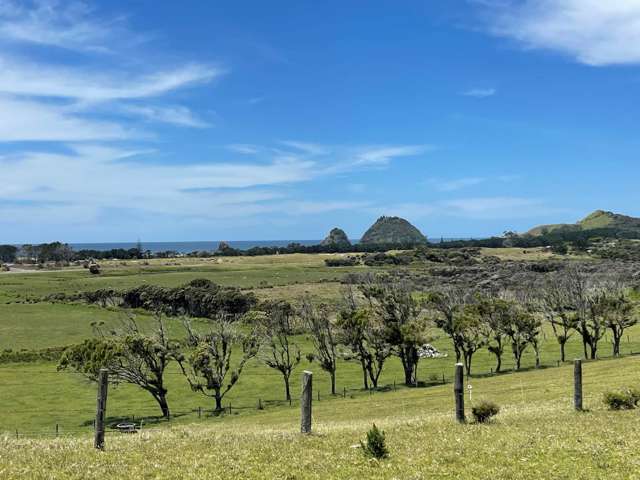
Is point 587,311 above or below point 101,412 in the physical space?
below

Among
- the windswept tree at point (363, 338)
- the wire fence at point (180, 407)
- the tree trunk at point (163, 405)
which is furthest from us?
the windswept tree at point (363, 338)

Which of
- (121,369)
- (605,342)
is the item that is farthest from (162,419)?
(605,342)

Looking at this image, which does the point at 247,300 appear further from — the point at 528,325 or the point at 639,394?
the point at 639,394

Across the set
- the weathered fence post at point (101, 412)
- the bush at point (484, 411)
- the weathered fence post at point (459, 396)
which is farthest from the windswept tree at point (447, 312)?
the weathered fence post at point (101, 412)

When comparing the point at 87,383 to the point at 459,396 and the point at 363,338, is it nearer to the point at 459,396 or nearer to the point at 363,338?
the point at 363,338

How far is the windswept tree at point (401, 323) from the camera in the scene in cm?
7731

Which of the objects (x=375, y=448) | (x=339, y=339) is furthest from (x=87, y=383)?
(x=375, y=448)

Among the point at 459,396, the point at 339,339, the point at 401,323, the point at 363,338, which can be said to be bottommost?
the point at 339,339

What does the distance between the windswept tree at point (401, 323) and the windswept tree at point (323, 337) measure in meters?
7.19

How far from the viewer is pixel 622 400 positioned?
26469 millimetres

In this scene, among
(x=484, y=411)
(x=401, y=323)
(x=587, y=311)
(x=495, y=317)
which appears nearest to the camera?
(x=484, y=411)

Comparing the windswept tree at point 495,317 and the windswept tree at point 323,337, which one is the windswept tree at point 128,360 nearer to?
the windswept tree at point 323,337

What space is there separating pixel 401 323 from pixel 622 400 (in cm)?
5695

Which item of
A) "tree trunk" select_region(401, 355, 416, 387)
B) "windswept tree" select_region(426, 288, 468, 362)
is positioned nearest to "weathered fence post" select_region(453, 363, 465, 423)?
"tree trunk" select_region(401, 355, 416, 387)
